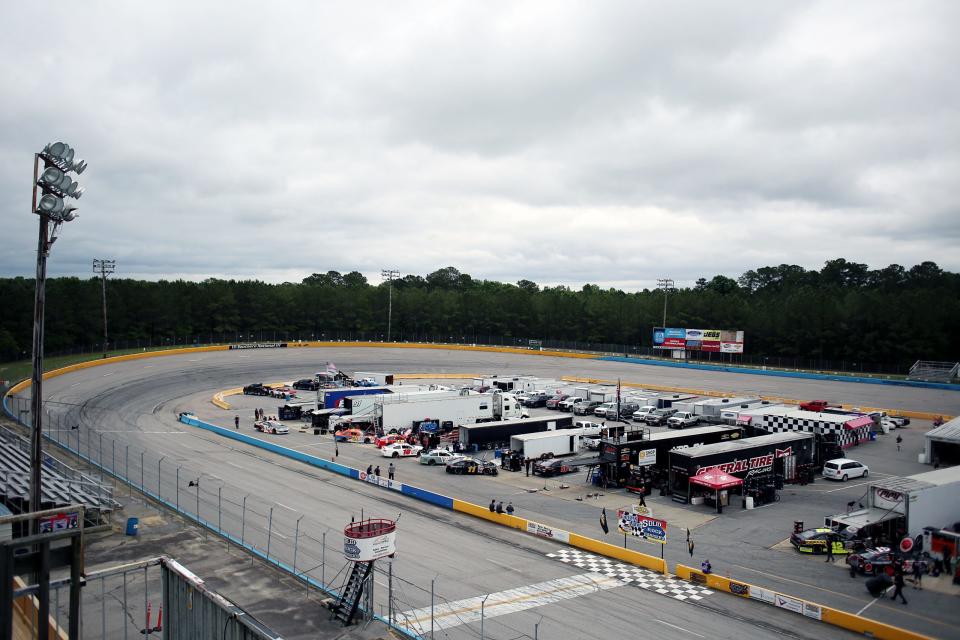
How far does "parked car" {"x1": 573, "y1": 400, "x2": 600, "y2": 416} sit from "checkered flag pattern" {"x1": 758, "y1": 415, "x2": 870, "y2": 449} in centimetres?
1559

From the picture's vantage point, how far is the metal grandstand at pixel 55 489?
2531cm

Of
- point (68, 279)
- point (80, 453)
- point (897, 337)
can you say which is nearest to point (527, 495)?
point (80, 453)

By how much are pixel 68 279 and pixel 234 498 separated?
92894 millimetres

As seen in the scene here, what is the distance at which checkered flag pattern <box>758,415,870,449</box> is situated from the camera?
42.9m

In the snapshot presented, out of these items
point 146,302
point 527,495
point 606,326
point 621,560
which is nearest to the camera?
point 621,560

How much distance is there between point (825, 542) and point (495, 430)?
73.1ft

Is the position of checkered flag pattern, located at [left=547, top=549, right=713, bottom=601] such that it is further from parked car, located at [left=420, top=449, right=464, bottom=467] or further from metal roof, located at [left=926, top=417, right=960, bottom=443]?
metal roof, located at [left=926, top=417, right=960, bottom=443]

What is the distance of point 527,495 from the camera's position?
107ft

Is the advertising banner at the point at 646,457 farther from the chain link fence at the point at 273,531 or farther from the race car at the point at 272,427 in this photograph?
the race car at the point at 272,427

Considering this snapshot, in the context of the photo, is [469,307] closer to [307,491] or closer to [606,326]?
[606,326]

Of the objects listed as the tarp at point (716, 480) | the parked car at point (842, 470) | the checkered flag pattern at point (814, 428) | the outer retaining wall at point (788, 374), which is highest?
the outer retaining wall at point (788, 374)

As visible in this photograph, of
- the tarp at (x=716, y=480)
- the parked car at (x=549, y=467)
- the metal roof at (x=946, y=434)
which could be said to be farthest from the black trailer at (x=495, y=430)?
the metal roof at (x=946, y=434)

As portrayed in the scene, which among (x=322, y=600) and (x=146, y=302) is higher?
(x=146, y=302)

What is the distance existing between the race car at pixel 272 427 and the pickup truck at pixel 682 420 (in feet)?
96.2
